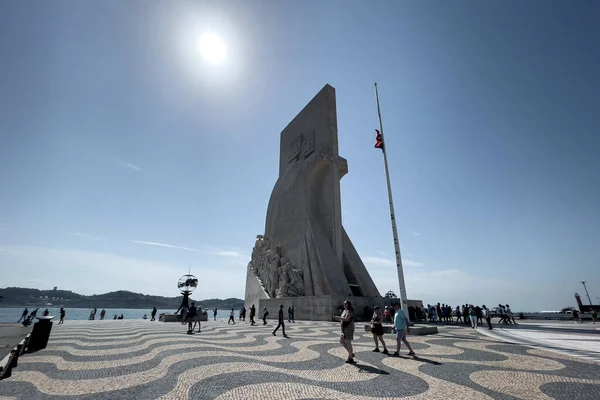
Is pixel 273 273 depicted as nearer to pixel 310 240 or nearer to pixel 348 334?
pixel 310 240

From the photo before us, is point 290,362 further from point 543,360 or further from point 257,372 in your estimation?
point 543,360

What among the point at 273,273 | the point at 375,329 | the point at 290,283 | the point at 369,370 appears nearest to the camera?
the point at 369,370

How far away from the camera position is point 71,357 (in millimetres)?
5164

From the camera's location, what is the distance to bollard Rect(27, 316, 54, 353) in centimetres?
584

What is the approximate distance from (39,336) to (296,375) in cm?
628

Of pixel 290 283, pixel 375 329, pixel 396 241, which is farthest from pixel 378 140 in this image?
pixel 290 283

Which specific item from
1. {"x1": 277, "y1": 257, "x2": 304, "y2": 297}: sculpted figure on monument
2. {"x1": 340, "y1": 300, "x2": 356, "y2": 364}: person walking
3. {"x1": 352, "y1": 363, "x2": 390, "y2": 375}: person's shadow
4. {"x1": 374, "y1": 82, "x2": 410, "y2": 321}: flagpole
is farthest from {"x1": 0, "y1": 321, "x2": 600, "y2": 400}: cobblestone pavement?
{"x1": 277, "y1": 257, "x2": 304, "y2": 297}: sculpted figure on monument

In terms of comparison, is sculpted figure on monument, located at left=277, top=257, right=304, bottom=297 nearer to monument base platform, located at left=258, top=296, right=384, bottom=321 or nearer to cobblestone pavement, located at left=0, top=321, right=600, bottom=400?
monument base platform, located at left=258, top=296, right=384, bottom=321

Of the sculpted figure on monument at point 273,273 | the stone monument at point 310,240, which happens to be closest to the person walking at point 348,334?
the stone monument at point 310,240

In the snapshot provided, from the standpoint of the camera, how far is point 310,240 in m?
18.6

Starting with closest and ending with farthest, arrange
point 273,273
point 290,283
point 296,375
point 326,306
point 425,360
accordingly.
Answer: point 296,375 → point 425,360 → point 326,306 → point 290,283 → point 273,273

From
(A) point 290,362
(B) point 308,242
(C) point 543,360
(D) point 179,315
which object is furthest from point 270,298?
(C) point 543,360

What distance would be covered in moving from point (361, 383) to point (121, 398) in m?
2.82

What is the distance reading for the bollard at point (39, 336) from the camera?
5.84m
